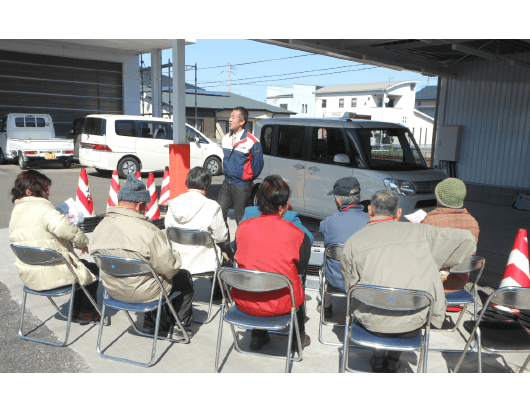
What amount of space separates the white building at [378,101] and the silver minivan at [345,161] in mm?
37129

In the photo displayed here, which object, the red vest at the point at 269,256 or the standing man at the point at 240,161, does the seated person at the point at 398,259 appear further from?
the standing man at the point at 240,161

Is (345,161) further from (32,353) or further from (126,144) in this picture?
(126,144)

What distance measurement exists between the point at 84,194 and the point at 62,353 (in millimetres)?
3986

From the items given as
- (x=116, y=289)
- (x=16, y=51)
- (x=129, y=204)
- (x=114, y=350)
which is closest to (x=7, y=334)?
(x=114, y=350)

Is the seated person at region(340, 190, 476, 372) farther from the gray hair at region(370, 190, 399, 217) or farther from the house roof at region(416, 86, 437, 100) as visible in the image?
the house roof at region(416, 86, 437, 100)

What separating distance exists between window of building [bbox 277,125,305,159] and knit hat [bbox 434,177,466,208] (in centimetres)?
387

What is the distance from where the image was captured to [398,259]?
8.75 feet

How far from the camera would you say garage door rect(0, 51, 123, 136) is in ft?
59.1

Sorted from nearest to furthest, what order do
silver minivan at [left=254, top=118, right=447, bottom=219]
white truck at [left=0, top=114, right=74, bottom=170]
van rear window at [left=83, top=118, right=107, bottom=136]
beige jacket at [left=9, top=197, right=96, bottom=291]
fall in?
beige jacket at [left=9, top=197, right=96, bottom=291] < silver minivan at [left=254, top=118, right=447, bottom=219] < van rear window at [left=83, top=118, right=107, bottom=136] < white truck at [left=0, top=114, right=74, bottom=170]

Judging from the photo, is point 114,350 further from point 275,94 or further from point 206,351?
point 275,94

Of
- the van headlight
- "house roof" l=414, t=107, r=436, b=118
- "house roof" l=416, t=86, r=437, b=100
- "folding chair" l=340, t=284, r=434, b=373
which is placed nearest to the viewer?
"folding chair" l=340, t=284, r=434, b=373

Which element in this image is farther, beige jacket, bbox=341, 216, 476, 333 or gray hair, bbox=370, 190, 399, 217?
gray hair, bbox=370, 190, 399, 217

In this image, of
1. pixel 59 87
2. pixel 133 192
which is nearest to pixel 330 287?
pixel 133 192

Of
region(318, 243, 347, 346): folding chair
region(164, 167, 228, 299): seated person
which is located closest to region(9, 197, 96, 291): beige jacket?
region(164, 167, 228, 299): seated person
